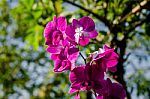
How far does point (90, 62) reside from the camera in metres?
1.53

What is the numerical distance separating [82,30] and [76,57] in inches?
5.0

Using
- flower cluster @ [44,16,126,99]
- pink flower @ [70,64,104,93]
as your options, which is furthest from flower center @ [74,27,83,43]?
pink flower @ [70,64,104,93]

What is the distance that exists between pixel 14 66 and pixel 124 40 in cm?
816

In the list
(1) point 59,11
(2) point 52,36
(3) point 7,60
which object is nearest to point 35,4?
(1) point 59,11

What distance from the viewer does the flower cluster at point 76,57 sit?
1523 millimetres

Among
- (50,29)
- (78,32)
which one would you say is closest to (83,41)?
(78,32)

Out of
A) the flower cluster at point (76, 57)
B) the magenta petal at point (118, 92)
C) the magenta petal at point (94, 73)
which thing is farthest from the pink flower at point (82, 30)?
the magenta petal at point (118, 92)

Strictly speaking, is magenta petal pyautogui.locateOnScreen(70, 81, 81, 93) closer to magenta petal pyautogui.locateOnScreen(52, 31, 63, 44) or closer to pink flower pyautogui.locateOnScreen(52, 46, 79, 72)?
pink flower pyautogui.locateOnScreen(52, 46, 79, 72)

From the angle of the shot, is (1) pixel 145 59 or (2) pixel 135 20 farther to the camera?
(1) pixel 145 59

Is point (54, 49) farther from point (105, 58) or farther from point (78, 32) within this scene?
point (105, 58)

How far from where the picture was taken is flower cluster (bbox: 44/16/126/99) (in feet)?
5.00

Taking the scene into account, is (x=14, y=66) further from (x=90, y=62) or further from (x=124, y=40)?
(x=90, y=62)

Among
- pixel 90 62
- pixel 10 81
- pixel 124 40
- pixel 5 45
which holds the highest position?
pixel 90 62

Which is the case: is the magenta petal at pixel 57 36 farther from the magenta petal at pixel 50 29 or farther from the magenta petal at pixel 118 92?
the magenta petal at pixel 118 92
